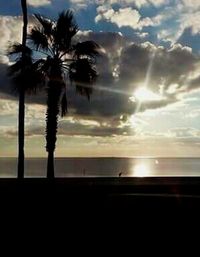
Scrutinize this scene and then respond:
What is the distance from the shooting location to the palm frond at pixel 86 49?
80.4 ft

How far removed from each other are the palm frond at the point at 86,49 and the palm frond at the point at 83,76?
0.47m

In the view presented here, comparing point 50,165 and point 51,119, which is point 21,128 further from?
point 50,165

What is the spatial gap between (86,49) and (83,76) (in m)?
1.39

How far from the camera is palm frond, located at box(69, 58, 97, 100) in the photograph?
24047mm

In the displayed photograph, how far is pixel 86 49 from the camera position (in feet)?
80.4
